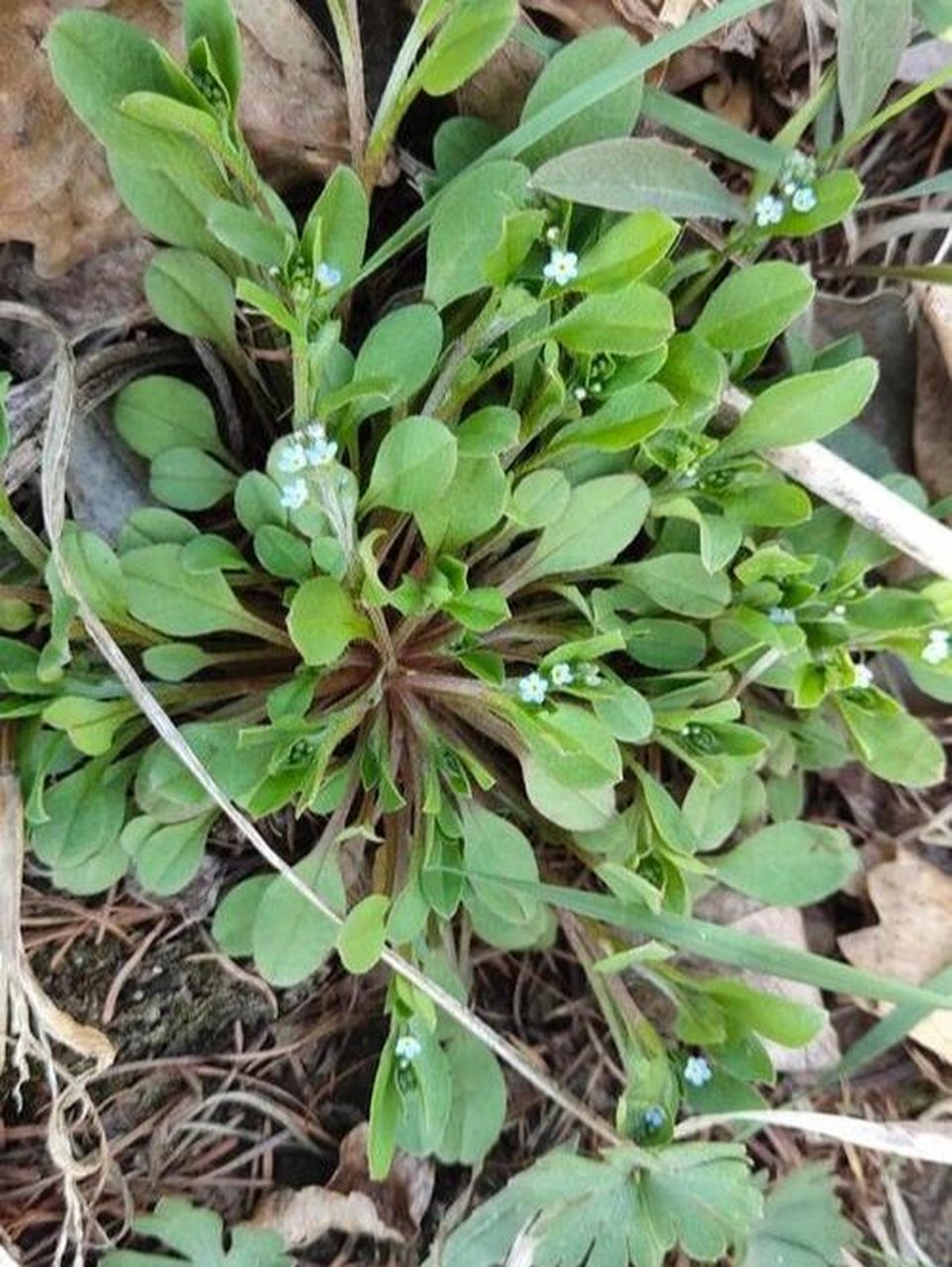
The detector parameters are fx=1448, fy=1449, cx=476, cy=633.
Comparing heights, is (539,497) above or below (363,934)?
above

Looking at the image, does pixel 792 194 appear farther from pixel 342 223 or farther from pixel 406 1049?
pixel 406 1049

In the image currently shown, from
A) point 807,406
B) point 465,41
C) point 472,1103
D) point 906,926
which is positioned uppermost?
point 465,41

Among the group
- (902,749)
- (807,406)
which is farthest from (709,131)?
(902,749)

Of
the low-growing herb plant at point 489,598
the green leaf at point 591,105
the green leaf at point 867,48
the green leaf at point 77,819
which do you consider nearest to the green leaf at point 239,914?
the low-growing herb plant at point 489,598

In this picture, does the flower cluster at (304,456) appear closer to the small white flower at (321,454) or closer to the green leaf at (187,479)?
the small white flower at (321,454)

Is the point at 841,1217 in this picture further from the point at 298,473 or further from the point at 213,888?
the point at 298,473

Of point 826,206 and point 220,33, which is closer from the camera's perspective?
point 220,33

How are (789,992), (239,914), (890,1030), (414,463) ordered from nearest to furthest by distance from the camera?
(414,463)
(239,914)
(890,1030)
(789,992)
